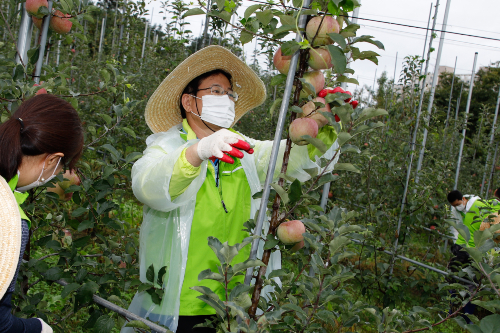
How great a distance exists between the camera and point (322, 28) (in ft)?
3.12

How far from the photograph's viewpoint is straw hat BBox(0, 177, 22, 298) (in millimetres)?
784

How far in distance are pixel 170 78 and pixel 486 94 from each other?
20.3 meters

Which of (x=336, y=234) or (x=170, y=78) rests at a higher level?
(x=170, y=78)

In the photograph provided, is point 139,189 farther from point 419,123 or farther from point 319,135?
point 419,123

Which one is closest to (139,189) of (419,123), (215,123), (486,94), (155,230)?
(155,230)

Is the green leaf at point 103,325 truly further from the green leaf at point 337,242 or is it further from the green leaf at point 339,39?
the green leaf at point 339,39

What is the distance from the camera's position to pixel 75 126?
1.05m

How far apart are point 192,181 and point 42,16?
1207 millimetres

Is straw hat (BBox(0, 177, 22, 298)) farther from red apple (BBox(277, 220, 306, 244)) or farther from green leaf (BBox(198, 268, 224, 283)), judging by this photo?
red apple (BBox(277, 220, 306, 244))

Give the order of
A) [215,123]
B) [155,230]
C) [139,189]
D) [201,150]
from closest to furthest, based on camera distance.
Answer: [201,150]
[139,189]
[155,230]
[215,123]

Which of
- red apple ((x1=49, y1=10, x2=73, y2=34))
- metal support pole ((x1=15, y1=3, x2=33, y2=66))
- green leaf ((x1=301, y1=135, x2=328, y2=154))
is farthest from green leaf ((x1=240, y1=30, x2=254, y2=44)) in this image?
red apple ((x1=49, y1=10, x2=73, y2=34))

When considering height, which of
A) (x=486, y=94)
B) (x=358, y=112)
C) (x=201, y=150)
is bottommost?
(x=201, y=150)

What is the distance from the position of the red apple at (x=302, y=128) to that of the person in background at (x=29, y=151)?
1.97 ft

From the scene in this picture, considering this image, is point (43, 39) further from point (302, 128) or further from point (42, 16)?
point (302, 128)
